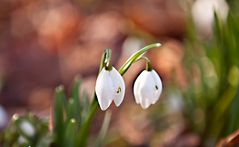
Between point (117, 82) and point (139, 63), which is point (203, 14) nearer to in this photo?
point (139, 63)

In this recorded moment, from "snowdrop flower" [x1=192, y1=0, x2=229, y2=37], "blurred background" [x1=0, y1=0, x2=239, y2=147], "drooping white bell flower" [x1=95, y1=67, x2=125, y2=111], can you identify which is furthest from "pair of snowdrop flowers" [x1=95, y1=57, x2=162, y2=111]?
"snowdrop flower" [x1=192, y1=0, x2=229, y2=37]

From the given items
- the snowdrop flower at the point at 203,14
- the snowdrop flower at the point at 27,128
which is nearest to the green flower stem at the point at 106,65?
the snowdrop flower at the point at 27,128

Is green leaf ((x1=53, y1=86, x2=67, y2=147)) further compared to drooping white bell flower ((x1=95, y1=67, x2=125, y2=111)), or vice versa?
green leaf ((x1=53, y1=86, x2=67, y2=147))

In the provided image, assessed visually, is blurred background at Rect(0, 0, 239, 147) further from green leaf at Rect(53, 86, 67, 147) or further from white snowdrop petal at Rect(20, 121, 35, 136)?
white snowdrop petal at Rect(20, 121, 35, 136)

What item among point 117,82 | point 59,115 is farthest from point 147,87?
point 59,115

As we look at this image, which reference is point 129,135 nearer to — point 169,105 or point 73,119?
point 169,105

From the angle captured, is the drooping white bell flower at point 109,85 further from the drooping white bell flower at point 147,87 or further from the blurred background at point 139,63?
the blurred background at point 139,63
